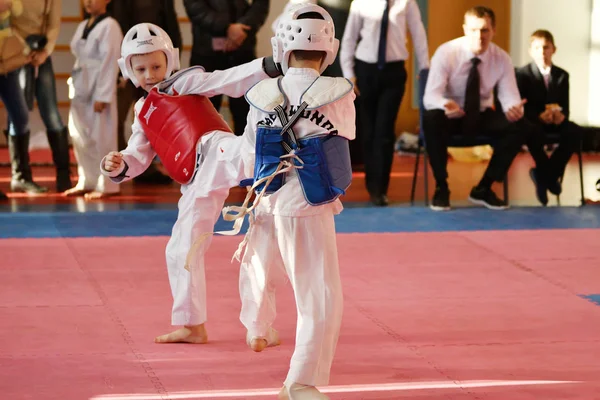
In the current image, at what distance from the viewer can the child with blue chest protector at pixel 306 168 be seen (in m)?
3.63

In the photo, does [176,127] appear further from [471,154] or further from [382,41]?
[471,154]

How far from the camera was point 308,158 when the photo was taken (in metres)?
3.63

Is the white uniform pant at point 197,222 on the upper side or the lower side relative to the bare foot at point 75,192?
upper

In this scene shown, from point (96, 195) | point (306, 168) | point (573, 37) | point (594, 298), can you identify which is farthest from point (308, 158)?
point (573, 37)

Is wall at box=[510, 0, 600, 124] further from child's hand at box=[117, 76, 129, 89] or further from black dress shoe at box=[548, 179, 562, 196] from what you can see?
child's hand at box=[117, 76, 129, 89]

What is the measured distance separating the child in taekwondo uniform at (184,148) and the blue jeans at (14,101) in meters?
3.99

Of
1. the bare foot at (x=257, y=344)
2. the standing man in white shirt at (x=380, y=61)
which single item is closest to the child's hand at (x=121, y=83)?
the standing man in white shirt at (x=380, y=61)

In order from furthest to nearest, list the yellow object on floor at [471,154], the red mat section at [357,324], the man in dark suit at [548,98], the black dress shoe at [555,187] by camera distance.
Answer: the yellow object on floor at [471,154] → the black dress shoe at [555,187] → the man in dark suit at [548,98] → the red mat section at [357,324]

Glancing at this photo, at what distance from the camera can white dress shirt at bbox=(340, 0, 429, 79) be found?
26.4 feet

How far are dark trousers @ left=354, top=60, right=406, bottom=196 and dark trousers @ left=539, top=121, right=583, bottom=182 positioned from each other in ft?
4.02

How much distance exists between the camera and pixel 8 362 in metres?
4.25

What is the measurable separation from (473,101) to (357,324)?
362 cm

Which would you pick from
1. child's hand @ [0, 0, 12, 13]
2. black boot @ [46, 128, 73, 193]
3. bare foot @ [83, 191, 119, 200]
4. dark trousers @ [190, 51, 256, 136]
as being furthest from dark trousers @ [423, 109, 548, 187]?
child's hand @ [0, 0, 12, 13]

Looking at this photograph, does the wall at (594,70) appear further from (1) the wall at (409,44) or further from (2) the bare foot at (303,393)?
(2) the bare foot at (303,393)
